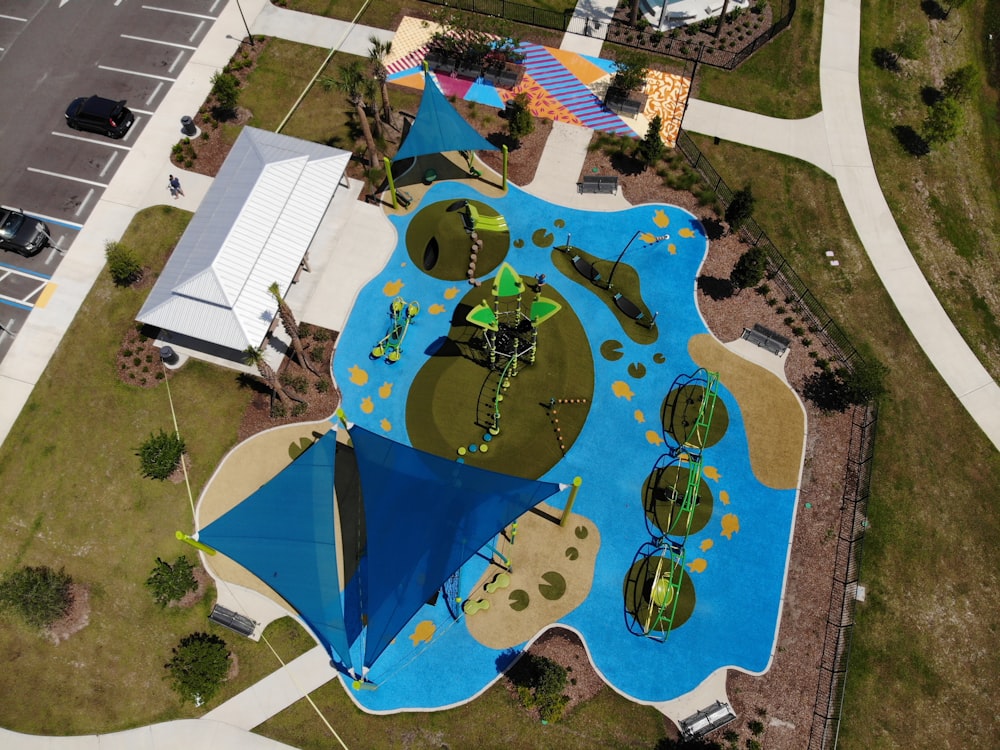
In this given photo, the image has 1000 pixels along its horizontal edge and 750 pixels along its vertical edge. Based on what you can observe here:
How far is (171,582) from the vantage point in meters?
30.2

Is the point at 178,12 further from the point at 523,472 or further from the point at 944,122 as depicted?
the point at 944,122

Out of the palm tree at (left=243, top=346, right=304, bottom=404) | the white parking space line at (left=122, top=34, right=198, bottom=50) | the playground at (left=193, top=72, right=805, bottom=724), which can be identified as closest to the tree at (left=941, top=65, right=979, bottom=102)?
the playground at (left=193, top=72, right=805, bottom=724)

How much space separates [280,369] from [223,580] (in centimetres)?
1110

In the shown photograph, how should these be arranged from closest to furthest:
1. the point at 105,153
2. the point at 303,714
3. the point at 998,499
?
the point at 303,714
the point at 998,499
the point at 105,153

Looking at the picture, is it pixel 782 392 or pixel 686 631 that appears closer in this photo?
pixel 686 631

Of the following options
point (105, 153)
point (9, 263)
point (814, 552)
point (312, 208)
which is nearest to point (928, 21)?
point (814, 552)

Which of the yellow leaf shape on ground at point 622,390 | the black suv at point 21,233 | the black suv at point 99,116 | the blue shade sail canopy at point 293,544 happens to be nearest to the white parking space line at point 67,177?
the black suv at point 99,116

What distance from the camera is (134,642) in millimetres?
30188

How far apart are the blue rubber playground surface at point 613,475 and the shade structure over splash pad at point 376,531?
1.30 meters

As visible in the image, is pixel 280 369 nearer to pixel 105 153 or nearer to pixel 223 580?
pixel 223 580

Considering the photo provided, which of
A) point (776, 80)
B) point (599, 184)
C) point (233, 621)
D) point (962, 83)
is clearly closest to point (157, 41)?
point (599, 184)

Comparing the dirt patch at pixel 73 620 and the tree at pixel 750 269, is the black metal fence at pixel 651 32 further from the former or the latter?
the dirt patch at pixel 73 620

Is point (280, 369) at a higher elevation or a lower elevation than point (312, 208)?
lower

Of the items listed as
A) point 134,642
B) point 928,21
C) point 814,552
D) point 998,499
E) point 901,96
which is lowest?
point 134,642
